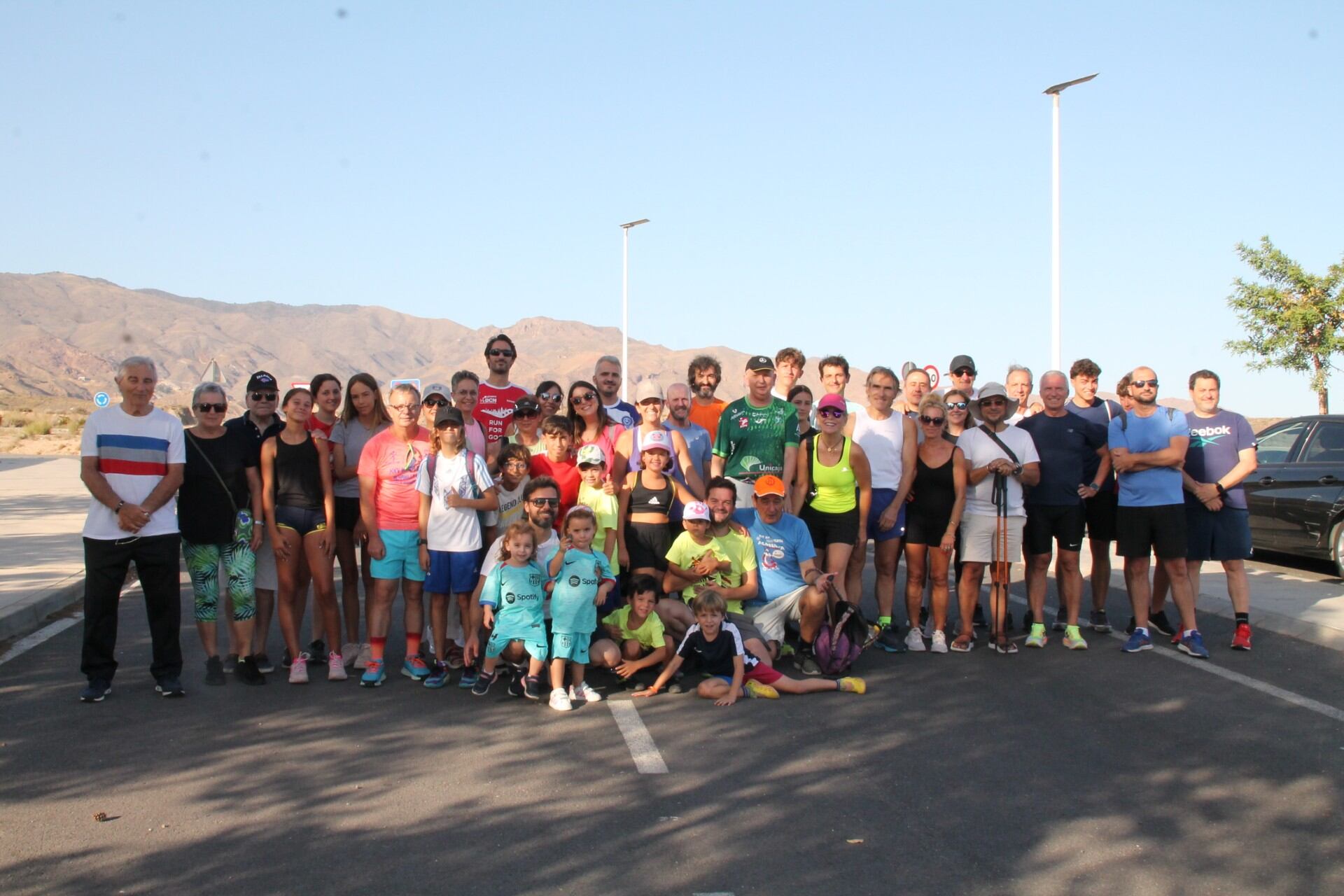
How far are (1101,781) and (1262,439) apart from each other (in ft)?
29.4

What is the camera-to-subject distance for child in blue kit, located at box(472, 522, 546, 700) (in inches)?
273

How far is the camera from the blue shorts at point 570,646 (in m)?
6.91

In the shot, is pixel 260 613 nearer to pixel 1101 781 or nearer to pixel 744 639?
pixel 744 639

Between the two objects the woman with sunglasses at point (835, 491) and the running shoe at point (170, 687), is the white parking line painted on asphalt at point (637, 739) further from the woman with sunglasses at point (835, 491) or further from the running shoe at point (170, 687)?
the running shoe at point (170, 687)

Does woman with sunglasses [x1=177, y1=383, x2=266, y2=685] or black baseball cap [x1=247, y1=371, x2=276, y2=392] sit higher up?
black baseball cap [x1=247, y1=371, x2=276, y2=392]

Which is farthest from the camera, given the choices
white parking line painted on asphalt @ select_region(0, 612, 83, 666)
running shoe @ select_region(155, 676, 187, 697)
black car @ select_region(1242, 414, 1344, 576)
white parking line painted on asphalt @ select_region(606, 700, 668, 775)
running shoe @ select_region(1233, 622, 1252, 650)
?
black car @ select_region(1242, 414, 1344, 576)

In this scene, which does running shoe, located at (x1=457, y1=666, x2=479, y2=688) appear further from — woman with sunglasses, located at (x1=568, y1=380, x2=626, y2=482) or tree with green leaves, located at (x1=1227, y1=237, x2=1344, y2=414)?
tree with green leaves, located at (x1=1227, y1=237, x2=1344, y2=414)

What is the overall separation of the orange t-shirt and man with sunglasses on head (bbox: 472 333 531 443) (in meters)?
1.35

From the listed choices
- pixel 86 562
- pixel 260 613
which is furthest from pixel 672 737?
pixel 86 562

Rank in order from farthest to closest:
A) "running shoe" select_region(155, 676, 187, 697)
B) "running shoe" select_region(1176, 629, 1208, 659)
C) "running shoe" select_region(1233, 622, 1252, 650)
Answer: "running shoe" select_region(1233, 622, 1252, 650) → "running shoe" select_region(1176, 629, 1208, 659) → "running shoe" select_region(155, 676, 187, 697)

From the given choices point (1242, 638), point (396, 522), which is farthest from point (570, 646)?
point (1242, 638)

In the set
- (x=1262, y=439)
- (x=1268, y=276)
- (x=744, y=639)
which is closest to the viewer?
(x=744, y=639)

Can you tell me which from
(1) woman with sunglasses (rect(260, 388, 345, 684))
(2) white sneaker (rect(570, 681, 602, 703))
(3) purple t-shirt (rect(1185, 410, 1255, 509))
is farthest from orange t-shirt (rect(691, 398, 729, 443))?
(3) purple t-shirt (rect(1185, 410, 1255, 509))

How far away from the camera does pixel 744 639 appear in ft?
24.1
